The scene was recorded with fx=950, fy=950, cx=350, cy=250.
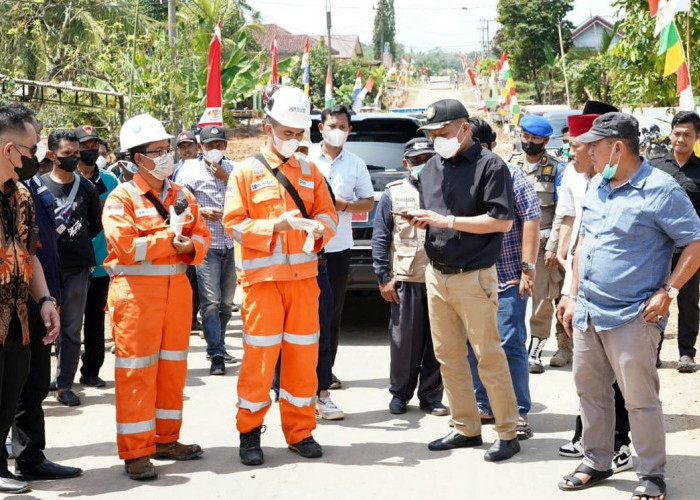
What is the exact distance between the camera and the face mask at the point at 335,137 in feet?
24.8

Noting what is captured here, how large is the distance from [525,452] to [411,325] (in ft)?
4.87

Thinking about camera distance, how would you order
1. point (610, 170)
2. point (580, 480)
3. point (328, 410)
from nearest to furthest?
point (610, 170) → point (580, 480) → point (328, 410)

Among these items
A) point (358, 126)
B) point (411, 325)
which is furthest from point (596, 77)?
point (411, 325)

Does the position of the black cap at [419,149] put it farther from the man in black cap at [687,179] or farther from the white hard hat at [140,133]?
the man in black cap at [687,179]

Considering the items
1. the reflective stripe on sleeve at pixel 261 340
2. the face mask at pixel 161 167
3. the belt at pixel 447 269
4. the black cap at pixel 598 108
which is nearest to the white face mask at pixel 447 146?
the belt at pixel 447 269

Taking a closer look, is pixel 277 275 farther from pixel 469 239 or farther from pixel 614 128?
pixel 614 128

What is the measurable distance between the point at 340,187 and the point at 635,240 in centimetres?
311

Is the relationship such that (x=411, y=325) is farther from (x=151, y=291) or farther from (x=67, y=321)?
(x=67, y=321)

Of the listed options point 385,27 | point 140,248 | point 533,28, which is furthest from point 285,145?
point 385,27

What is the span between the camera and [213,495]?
546 centimetres

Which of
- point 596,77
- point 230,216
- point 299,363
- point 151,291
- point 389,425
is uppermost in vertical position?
point 596,77

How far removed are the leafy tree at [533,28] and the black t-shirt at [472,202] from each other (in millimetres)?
59369

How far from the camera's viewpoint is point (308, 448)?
6.14 meters

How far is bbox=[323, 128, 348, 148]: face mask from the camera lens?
757 centimetres
